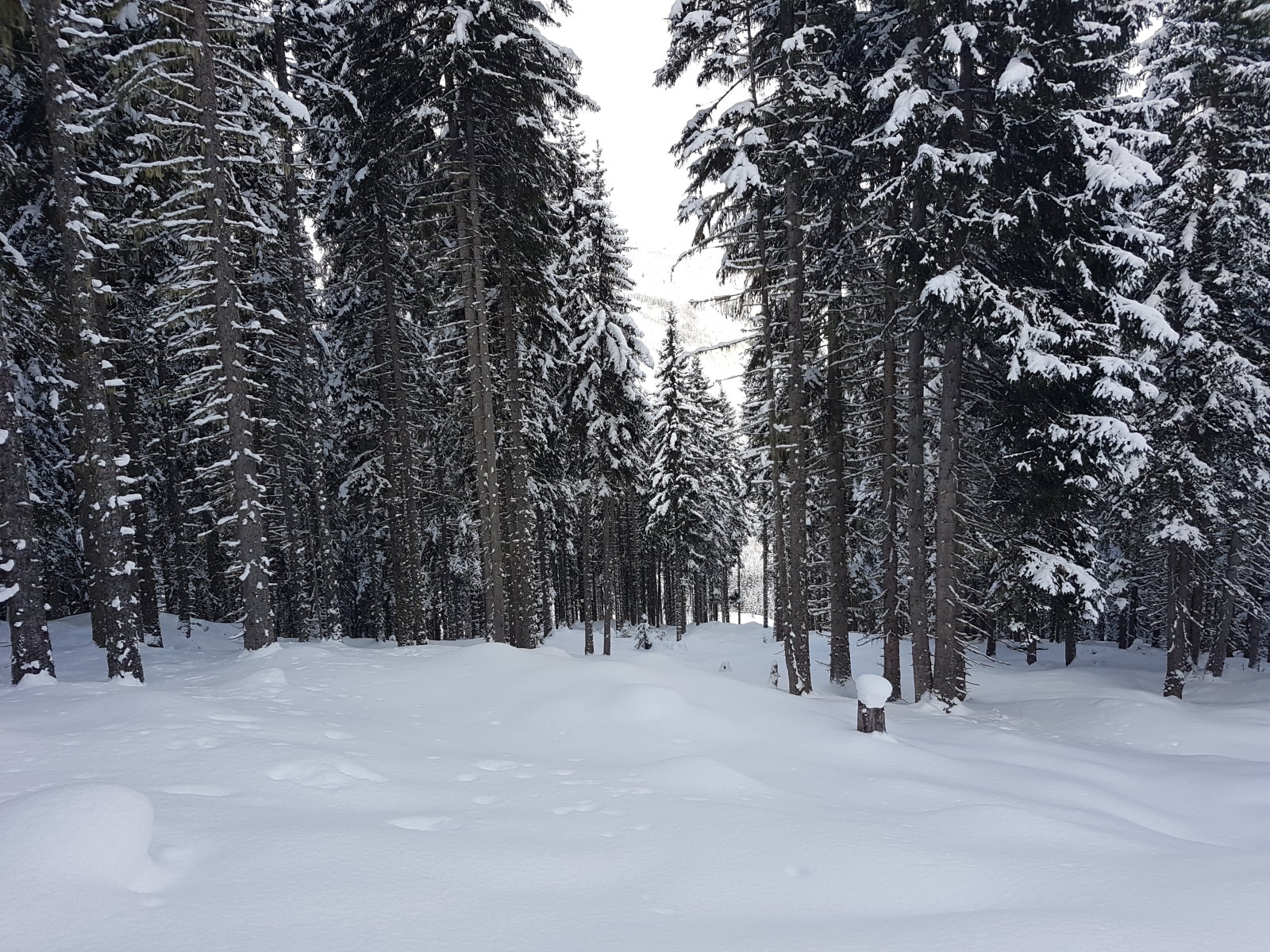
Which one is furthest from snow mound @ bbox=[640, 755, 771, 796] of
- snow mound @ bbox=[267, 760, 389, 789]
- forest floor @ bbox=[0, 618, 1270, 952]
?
snow mound @ bbox=[267, 760, 389, 789]

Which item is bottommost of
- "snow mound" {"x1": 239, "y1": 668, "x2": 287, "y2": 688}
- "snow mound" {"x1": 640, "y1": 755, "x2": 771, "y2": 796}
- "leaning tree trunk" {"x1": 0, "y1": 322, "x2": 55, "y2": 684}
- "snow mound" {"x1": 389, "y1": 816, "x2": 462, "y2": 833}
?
"snow mound" {"x1": 640, "y1": 755, "x2": 771, "y2": 796}

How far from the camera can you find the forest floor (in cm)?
330

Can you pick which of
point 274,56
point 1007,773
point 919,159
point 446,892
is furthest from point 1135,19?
point 274,56

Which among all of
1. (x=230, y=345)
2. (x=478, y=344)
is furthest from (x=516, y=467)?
(x=230, y=345)

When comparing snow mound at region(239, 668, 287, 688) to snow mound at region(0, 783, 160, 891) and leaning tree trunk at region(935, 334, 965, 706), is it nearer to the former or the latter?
snow mound at region(0, 783, 160, 891)

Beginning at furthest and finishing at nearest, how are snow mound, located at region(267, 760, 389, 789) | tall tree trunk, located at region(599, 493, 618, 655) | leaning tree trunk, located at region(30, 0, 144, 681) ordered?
tall tree trunk, located at region(599, 493, 618, 655)
leaning tree trunk, located at region(30, 0, 144, 681)
snow mound, located at region(267, 760, 389, 789)

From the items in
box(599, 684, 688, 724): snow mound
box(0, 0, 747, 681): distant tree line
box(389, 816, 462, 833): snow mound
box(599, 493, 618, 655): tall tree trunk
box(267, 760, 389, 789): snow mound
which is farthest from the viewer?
box(599, 493, 618, 655): tall tree trunk

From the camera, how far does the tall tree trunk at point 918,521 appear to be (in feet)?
42.4

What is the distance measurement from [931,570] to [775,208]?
9994 millimetres

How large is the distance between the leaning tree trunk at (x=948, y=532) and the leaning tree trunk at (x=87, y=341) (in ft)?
48.2

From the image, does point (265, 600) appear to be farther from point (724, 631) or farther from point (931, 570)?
point (724, 631)

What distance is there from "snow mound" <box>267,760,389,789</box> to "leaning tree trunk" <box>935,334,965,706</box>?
11.2m

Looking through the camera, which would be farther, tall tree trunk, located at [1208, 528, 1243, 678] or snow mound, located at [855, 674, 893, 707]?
tall tree trunk, located at [1208, 528, 1243, 678]

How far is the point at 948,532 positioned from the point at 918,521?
0.68 m
